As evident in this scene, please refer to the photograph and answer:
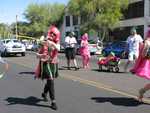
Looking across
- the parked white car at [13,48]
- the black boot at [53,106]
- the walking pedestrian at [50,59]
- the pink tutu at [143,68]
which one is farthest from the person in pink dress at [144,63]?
the parked white car at [13,48]

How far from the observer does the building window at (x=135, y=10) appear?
5616 cm

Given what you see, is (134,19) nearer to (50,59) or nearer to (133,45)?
(133,45)

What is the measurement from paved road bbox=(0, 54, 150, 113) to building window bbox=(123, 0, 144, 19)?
38.8 meters

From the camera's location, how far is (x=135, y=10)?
57844mm

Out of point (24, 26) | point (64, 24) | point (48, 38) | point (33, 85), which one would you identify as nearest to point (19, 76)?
point (33, 85)

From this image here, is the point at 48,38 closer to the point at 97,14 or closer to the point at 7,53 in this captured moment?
the point at 7,53

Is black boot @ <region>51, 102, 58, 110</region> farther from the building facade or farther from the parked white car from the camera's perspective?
the building facade

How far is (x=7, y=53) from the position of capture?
38.9 meters

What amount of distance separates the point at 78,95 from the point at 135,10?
151 feet

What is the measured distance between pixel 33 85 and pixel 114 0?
131 ft

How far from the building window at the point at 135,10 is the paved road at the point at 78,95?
127 feet

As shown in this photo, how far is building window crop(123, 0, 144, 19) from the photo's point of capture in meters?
56.2

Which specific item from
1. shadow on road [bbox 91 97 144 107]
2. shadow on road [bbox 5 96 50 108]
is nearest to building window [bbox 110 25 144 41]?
shadow on road [bbox 91 97 144 107]

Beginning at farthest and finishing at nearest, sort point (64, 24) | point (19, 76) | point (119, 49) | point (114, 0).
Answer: point (64, 24)
point (114, 0)
point (119, 49)
point (19, 76)
